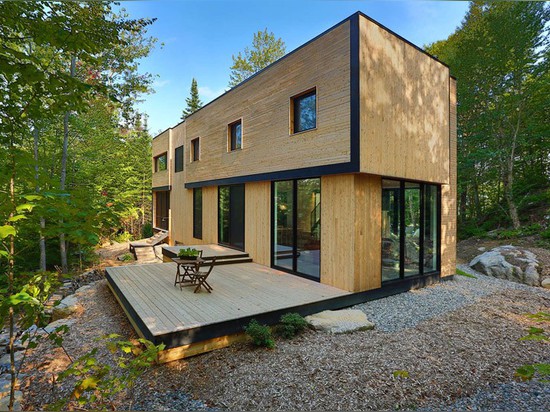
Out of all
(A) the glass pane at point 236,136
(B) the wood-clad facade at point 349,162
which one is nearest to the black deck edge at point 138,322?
(B) the wood-clad facade at point 349,162

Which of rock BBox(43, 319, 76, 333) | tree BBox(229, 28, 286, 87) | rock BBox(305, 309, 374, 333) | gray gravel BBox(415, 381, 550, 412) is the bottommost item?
rock BBox(43, 319, 76, 333)

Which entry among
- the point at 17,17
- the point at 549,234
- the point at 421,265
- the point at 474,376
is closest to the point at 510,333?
the point at 474,376

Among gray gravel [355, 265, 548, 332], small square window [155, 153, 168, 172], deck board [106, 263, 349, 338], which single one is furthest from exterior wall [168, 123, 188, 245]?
gray gravel [355, 265, 548, 332]

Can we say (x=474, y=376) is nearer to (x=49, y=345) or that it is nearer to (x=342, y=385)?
(x=342, y=385)

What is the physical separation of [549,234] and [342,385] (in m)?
11.9

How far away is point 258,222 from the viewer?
8766 millimetres

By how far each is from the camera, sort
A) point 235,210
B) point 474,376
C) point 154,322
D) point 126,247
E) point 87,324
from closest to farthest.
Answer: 1. point 474,376
2. point 154,322
3. point 87,324
4. point 235,210
5. point 126,247

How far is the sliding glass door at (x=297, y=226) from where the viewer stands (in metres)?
6.91

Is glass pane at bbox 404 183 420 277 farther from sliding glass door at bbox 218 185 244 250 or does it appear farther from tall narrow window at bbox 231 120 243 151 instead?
tall narrow window at bbox 231 120 243 151

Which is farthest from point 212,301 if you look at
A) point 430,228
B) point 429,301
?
point 430,228

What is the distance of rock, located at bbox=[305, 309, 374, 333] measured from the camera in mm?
4711

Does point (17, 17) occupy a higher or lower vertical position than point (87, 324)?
higher

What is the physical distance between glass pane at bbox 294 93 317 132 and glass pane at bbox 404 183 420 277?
2.84 m

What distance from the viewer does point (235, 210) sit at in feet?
32.9
